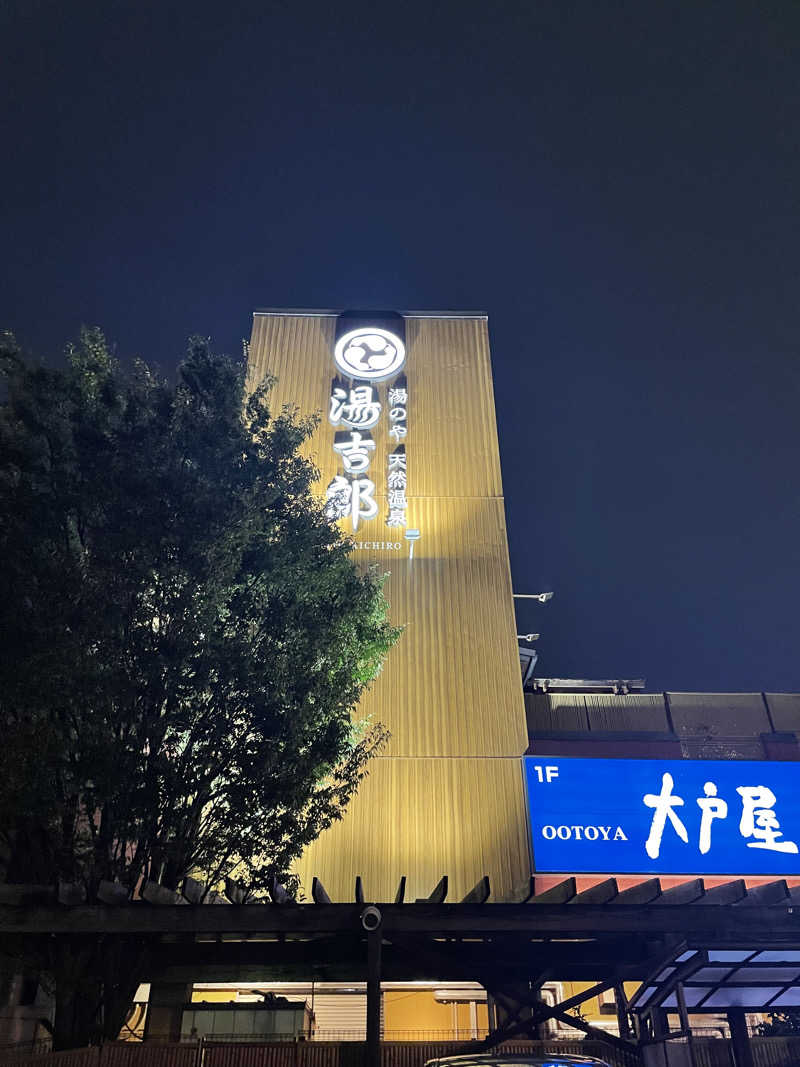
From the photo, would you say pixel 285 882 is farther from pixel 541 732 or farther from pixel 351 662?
pixel 541 732

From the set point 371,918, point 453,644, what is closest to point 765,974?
point 371,918

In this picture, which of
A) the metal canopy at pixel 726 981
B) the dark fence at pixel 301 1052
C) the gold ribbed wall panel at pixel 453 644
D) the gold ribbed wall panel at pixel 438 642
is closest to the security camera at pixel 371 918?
the dark fence at pixel 301 1052

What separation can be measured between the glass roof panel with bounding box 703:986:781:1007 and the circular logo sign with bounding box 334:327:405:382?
15.3 m

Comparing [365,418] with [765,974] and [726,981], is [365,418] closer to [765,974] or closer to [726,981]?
[726,981]

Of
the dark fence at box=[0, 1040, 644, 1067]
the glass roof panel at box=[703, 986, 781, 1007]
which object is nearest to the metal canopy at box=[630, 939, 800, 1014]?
the glass roof panel at box=[703, 986, 781, 1007]

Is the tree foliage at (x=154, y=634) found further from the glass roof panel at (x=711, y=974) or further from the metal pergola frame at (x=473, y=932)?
the glass roof panel at (x=711, y=974)

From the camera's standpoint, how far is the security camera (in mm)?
5871

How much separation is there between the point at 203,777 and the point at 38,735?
173 cm

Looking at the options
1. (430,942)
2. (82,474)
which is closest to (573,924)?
(430,942)

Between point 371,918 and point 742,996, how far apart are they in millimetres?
4811

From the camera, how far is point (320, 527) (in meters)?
8.34

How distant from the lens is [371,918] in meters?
5.92

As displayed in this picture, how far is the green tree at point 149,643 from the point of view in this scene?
628 cm

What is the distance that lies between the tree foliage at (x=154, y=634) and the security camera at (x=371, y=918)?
1.57m
